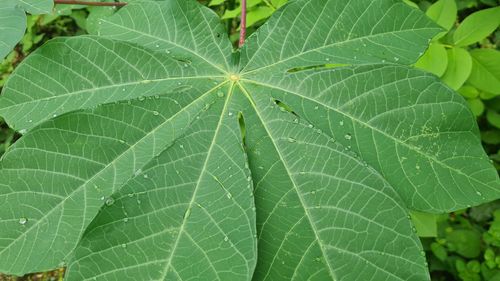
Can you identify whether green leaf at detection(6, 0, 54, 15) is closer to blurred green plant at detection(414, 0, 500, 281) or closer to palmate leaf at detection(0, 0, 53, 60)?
palmate leaf at detection(0, 0, 53, 60)

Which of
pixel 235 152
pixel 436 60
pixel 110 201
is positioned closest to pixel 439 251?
pixel 436 60

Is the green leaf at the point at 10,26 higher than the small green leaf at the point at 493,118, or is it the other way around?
the green leaf at the point at 10,26

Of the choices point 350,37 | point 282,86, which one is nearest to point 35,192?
point 282,86

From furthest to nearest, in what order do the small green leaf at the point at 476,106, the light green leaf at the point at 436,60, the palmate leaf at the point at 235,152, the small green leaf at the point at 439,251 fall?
the small green leaf at the point at 439,251
the small green leaf at the point at 476,106
the light green leaf at the point at 436,60
the palmate leaf at the point at 235,152

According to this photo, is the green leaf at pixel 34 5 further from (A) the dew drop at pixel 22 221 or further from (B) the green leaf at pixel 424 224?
(B) the green leaf at pixel 424 224

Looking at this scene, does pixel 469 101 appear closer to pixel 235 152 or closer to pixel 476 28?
pixel 476 28

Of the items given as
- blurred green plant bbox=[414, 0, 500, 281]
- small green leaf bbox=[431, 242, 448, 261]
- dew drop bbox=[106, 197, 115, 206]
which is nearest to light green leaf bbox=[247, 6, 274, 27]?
blurred green plant bbox=[414, 0, 500, 281]

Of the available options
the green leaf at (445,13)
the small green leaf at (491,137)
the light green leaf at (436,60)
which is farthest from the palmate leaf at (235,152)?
the small green leaf at (491,137)
